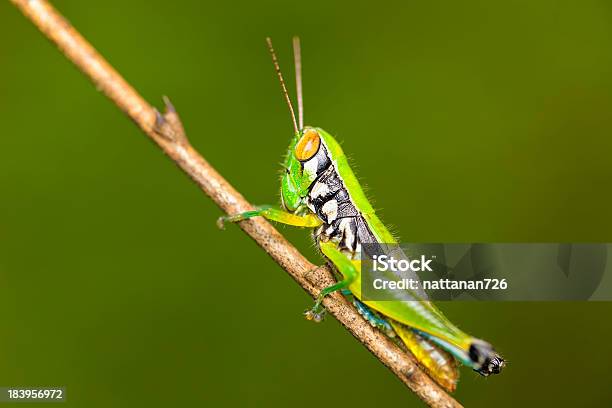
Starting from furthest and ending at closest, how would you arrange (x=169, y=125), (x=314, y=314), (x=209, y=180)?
(x=314, y=314)
(x=209, y=180)
(x=169, y=125)

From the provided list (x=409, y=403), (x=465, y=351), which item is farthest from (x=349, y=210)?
(x=409, y=403)

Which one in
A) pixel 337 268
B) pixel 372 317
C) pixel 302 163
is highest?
pixel 302 163

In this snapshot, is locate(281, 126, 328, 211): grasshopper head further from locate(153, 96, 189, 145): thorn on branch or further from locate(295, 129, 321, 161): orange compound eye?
locate(153, 96, 189, 145): thorn on branch

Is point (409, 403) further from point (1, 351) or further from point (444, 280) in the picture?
point (1, 351)

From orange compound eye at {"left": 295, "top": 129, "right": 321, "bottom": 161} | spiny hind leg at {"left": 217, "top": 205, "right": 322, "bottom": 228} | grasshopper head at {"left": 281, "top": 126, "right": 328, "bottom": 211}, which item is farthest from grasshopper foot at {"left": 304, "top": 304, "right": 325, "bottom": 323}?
orange compound eye at {"left": 295, "top": 129, "right": 321, "bottom": 161}

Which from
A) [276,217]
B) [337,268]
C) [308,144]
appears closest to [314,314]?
[337,268]

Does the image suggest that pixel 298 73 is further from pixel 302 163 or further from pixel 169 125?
pixel 169 125

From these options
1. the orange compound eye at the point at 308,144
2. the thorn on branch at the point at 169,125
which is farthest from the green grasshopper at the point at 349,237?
the thorn on branch at the point at 169,125
